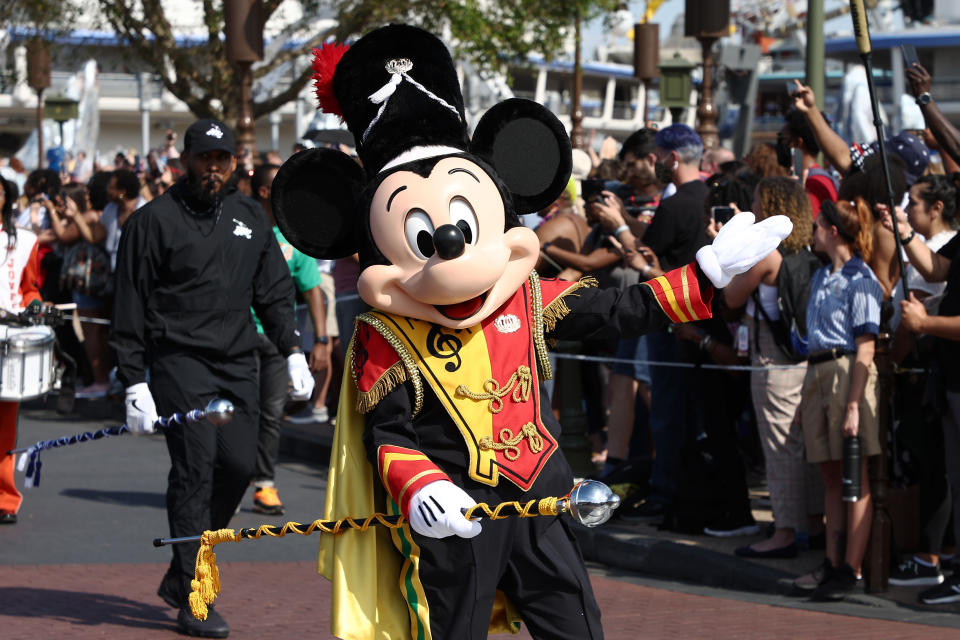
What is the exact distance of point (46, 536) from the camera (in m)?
7.91

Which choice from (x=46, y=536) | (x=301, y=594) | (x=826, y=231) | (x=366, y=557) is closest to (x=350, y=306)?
(x=46, y=536)

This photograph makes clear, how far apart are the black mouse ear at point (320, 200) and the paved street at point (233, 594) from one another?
2331 millimetres

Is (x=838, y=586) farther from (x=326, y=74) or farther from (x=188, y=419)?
(x=326, y=74)

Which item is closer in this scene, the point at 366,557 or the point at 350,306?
the point at 366,557

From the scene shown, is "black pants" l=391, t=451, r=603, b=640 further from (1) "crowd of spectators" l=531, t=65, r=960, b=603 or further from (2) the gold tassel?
(1) "crowd of spectators" l=531, t=65, r=960, b=603

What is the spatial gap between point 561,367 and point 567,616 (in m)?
5.09

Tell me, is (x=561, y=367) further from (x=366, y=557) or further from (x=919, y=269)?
(x=366, y=557)

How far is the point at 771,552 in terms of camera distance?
712 centimetres

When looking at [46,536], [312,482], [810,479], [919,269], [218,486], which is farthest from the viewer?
[312,482]

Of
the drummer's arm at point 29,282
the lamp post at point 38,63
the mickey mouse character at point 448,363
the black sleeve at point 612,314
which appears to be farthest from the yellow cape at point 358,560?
the lamp post at point 38,63

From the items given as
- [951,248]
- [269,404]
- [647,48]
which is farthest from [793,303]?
[647,48]

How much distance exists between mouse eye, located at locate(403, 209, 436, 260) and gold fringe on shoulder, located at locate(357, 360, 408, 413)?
0.33m

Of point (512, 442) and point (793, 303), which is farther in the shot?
point (793, 303)

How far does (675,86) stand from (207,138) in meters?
10.7
